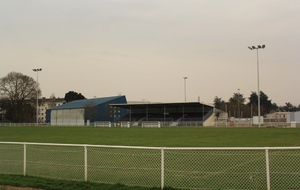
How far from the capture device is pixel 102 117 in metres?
81.8

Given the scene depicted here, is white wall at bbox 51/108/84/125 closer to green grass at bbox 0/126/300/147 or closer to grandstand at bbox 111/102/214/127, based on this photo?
grandstand at bbox 111/102/214/127

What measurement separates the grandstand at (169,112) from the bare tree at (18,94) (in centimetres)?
2184

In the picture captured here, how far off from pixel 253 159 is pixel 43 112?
142 metres

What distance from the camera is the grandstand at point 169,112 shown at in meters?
66.9

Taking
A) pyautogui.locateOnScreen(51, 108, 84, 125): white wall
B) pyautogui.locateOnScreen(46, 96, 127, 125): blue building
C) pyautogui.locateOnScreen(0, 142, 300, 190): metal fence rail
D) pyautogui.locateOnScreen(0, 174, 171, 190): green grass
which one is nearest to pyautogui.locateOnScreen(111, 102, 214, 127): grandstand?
pyautogui.locateOnScreen(46, 96, 127, 125): blue building

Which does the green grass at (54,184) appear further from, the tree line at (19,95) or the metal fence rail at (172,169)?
the tree line at (19,95)

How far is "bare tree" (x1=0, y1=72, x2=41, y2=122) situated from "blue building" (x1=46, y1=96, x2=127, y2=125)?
7.67 meters

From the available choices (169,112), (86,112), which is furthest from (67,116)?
(169,112)

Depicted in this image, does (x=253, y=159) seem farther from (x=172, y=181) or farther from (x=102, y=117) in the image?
(x=102, y=117)

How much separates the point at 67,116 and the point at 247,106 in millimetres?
70951

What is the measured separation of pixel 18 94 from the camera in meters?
75.2

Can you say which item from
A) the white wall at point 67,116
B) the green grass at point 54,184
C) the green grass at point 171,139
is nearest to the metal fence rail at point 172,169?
the green grass at point 54,184

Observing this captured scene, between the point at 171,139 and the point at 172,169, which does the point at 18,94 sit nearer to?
the point at 171,139

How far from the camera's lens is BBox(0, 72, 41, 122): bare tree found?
73625 millimetres
